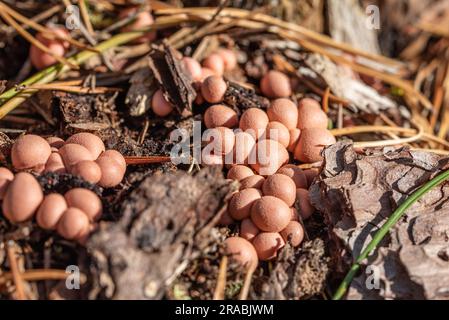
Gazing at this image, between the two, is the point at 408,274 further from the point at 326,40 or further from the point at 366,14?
the point at 366,14

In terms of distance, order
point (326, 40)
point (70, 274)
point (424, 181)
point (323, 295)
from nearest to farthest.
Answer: point (70, 274)
point (323, 295)
point (424, 181)
point (326, 40)

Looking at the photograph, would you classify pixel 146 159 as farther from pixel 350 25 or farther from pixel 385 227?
pixel 350 25

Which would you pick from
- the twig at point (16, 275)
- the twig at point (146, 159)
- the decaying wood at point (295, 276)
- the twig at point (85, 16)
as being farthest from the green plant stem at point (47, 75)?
the decaying wood at point (295, 276)

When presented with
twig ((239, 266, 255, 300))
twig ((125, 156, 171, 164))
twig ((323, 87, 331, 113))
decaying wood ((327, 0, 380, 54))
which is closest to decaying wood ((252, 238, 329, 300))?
twig ((239, 266, 255, 300))

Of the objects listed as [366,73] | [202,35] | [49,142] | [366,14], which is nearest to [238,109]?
[202,35]

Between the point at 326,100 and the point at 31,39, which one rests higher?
the point at 31,39

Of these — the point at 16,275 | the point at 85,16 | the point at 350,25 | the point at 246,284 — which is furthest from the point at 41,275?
the point at 350,25

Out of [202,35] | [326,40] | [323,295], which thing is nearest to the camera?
[323,295]
